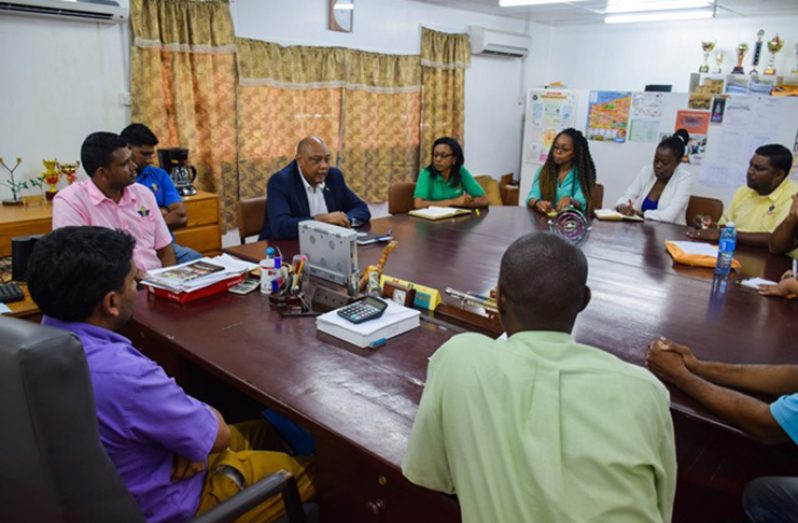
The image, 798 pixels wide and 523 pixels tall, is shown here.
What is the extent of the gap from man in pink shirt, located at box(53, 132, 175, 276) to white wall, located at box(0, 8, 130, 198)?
1.32 metres

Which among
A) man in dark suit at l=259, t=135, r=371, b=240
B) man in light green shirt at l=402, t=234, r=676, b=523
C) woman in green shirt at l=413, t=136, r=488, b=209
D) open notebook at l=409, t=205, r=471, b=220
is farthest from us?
woman in green shirt at l=413, t=136, r=488, b=209

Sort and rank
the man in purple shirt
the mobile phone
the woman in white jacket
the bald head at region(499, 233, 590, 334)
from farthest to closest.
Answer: the woman in white jacket → the mobile phone → the man in purple shirt → the bald head at region(499, 233, 590, 334)

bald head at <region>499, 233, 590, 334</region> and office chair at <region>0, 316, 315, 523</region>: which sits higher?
bald head at <region>499, 233, 590, 334</region>

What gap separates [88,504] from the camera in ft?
3.37

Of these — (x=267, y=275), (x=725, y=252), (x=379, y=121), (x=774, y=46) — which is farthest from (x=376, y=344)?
(x=774, y=46)

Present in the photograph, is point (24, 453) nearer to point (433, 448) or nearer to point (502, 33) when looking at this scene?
point (433, 448)

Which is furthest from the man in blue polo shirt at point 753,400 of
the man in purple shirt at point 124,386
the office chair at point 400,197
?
the office chair at point 400,197

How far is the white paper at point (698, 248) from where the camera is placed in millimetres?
2723

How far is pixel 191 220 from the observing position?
13.3 ft

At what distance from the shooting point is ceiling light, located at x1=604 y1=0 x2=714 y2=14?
15.9 ft

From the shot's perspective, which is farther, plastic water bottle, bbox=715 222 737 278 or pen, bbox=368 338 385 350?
plastic water bottle, bbox=715 222 737 278

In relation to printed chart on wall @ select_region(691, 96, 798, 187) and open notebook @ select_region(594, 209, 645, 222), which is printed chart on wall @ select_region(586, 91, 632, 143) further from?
open notebook @ select_region(594, 209, 645, 222)

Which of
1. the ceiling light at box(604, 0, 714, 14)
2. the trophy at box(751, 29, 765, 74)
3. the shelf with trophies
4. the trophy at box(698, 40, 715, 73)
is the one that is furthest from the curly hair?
the trophy at box(751, 29, 765, 74)

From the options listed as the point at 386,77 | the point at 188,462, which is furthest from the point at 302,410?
the point at 386,77
